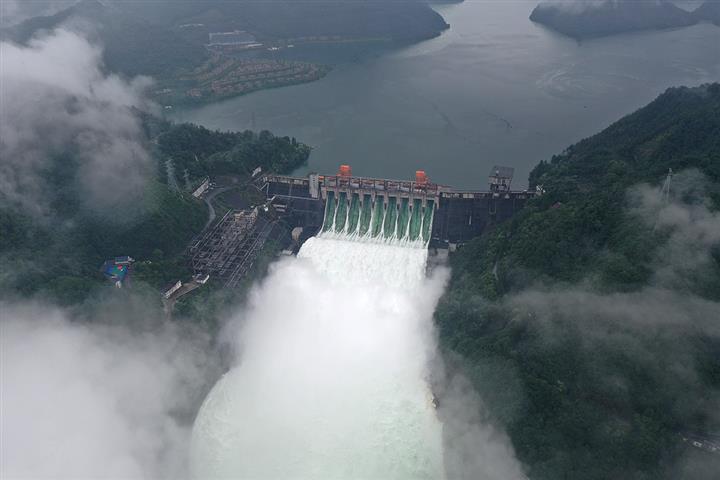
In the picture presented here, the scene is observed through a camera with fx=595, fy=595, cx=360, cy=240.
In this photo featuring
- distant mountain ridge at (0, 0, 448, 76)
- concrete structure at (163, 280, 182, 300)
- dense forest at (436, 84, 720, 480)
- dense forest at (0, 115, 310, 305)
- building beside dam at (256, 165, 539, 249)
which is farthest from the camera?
distant mountain ridge at (0, 0, 448, 76)

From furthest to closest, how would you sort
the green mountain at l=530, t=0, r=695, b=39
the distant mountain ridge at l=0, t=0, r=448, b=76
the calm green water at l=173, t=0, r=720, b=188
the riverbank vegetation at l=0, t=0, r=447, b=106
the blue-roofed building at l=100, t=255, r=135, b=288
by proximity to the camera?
the green mountain at l=530, t=0, r=695, b=39 → the distant mountain ridge at l=0, t=0, r=448, b=76 → the riverbank vegetation at l=0, t=0, r=447, b=106 → the calm green water at l=173, t=0, r=720, b=188 → the blue-roofed building at l=100, t=255, r=135, b=288

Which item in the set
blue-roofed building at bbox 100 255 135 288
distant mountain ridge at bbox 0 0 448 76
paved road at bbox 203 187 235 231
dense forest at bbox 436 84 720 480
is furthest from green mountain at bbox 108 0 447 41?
dense forest at bbox 436 84 720 480

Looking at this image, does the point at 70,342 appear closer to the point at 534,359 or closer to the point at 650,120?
the point at 534,359

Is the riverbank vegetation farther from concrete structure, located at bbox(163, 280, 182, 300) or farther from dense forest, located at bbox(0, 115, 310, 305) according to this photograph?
concrete structure, located at bbox(163, 280, 182, 300)

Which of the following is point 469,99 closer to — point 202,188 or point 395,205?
point 395,205

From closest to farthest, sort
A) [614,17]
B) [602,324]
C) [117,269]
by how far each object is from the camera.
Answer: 1. [602,324]
2. [117,269]
3. [614,17]

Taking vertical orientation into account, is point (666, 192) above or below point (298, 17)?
below

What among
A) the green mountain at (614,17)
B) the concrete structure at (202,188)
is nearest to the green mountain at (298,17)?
the green mountain at (614,17)

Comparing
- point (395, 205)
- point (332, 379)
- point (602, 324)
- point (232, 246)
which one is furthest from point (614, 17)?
point (332, 379)

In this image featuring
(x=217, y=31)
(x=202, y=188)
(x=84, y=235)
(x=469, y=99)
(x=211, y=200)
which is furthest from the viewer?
(x=217, y=31)
